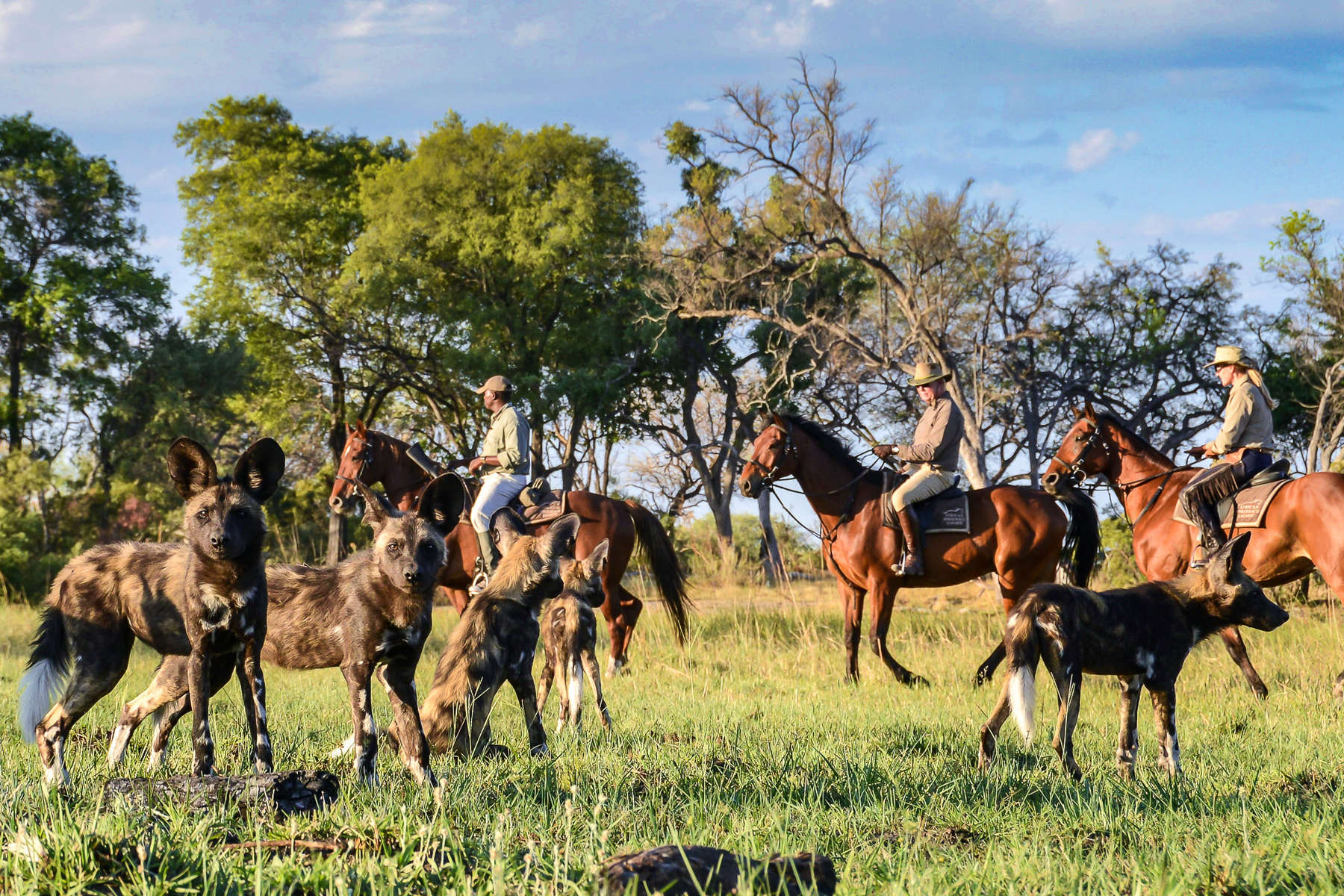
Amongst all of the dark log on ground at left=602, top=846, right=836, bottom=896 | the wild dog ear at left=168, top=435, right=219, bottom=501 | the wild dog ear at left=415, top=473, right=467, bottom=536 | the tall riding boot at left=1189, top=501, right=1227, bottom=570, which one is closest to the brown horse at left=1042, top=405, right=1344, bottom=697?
the tall riding boot at left=1189, top=501, right=1227, bottom=570

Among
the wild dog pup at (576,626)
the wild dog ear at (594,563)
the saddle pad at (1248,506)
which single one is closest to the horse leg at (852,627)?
the saddle pad at (1248,506)

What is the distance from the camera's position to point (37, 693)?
5637mm

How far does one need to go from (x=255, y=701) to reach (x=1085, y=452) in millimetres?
9853

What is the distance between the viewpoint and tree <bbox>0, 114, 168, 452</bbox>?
3356 cm

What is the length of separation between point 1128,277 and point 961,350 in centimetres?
666

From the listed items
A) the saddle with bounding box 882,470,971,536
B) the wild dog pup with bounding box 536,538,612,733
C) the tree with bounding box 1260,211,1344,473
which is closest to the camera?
the wild dog pup with bounding box 536,538,612,733

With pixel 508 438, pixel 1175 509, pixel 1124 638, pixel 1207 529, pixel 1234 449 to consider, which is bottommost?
pixel 1124 638

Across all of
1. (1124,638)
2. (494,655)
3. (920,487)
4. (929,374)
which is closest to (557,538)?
(494,655)

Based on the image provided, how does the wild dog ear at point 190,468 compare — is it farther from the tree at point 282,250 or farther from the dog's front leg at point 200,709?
the tree at point 282,250

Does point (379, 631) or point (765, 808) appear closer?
point (765, 808)

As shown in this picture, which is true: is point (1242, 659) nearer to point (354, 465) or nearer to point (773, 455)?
point (773, 455)

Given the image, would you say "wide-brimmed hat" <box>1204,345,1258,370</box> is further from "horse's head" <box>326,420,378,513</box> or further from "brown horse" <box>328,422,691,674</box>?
"horse's head" <box>326,420,378,513</box>

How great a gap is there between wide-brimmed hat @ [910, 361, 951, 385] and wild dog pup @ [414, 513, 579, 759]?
6095mm

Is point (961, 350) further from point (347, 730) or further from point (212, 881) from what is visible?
point (212, 881)
